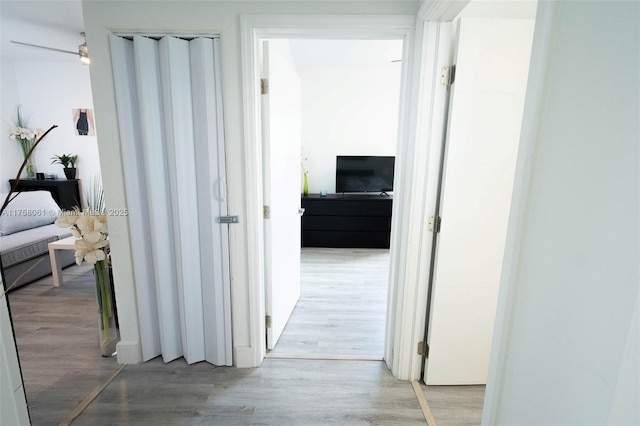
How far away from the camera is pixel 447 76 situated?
4.65ft

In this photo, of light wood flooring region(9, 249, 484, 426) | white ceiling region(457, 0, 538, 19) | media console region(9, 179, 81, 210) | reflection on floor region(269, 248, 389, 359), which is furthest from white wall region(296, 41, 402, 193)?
media console region(9, 179, 81, 210)

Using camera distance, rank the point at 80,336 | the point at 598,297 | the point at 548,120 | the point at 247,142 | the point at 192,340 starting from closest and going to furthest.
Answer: the point at 598,297, the point at 548,120, the point at 247,142, the point at 192,340, the point at 80,336

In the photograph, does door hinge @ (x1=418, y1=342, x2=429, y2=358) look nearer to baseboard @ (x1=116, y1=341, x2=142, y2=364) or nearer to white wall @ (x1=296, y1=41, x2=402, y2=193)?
baseboard @ (x1=116, y1=341, x2=142, y2=364)

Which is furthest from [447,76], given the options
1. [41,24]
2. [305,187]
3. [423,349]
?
[41,24]

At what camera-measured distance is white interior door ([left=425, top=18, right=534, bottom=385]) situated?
1356mm

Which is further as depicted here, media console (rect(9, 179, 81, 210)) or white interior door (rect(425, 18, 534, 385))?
media console (rect(9, 179, 81, 210))

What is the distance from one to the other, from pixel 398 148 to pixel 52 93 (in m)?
5.41

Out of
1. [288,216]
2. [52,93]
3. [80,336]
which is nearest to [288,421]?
[288,216]

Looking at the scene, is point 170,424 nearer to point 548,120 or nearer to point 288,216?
point 288,216

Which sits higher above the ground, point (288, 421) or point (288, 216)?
point (288, 216)

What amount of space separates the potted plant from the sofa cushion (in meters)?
0.79

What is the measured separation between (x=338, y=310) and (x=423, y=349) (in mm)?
997

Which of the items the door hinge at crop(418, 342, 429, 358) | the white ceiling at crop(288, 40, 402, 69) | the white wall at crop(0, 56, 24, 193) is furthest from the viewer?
the white wall at crop(0, 56, 24, 193)

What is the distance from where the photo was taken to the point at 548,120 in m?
0.65
